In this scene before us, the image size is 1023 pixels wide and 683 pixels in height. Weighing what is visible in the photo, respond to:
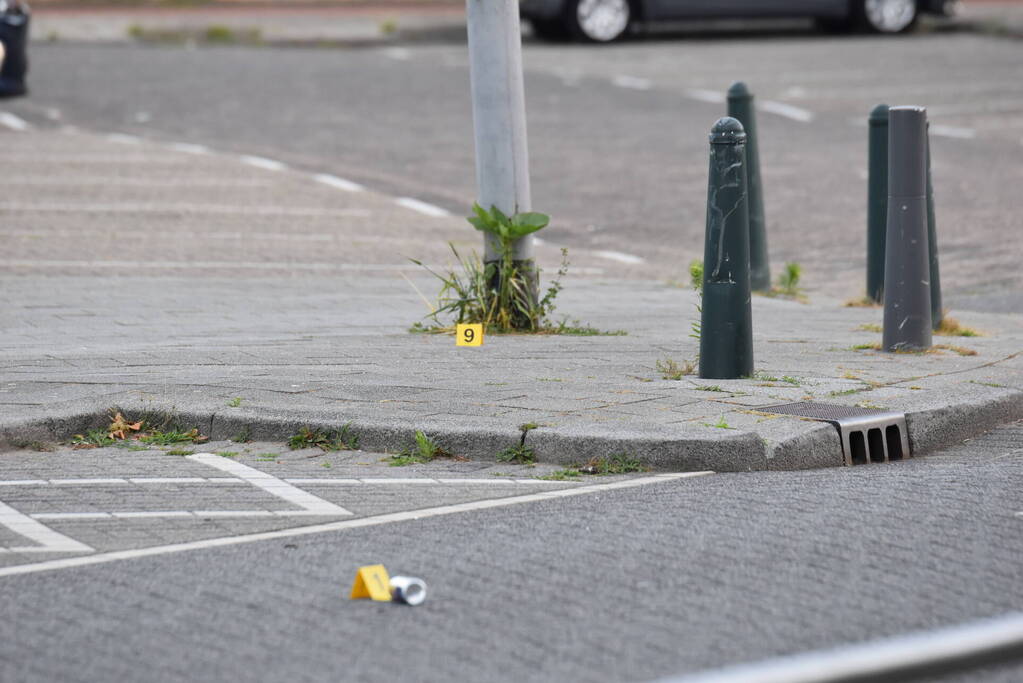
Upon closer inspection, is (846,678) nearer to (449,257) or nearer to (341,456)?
(341,456)

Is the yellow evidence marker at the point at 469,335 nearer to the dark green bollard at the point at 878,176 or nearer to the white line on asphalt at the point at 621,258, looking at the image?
the dark green bollard at the point at 878,176

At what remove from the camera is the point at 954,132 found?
1677 cm

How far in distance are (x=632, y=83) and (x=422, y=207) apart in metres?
7.04

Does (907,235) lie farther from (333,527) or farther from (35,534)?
(35,534)

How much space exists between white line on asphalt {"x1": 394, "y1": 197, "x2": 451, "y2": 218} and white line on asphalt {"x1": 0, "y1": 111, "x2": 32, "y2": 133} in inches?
196

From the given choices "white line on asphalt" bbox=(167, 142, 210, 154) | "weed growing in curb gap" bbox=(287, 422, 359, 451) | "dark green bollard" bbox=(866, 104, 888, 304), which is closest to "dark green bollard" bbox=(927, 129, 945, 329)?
"dark green bollard" bbox=(866, 104, 888, 304)

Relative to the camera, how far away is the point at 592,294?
10.2m

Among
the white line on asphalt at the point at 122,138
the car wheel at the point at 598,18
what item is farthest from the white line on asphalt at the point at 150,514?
the car wheel at the point at 598,18

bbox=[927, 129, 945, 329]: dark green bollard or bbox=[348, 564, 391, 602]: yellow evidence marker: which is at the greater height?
bbox=[927, 129, 945, 329]: dark green bollard

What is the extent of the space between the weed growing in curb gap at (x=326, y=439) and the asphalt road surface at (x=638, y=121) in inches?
206

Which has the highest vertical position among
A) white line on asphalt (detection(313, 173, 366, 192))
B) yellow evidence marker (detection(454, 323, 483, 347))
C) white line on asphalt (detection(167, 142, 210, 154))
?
white line on asphalt (detection(167, 142, 210, 154))

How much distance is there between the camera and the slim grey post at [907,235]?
734cm

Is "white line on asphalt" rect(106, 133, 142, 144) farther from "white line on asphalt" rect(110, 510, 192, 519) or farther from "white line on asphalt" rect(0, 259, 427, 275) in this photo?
"white line on asphalt" rect(110, 510, 192, 519)

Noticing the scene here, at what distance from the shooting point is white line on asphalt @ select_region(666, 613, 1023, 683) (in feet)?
10.6
